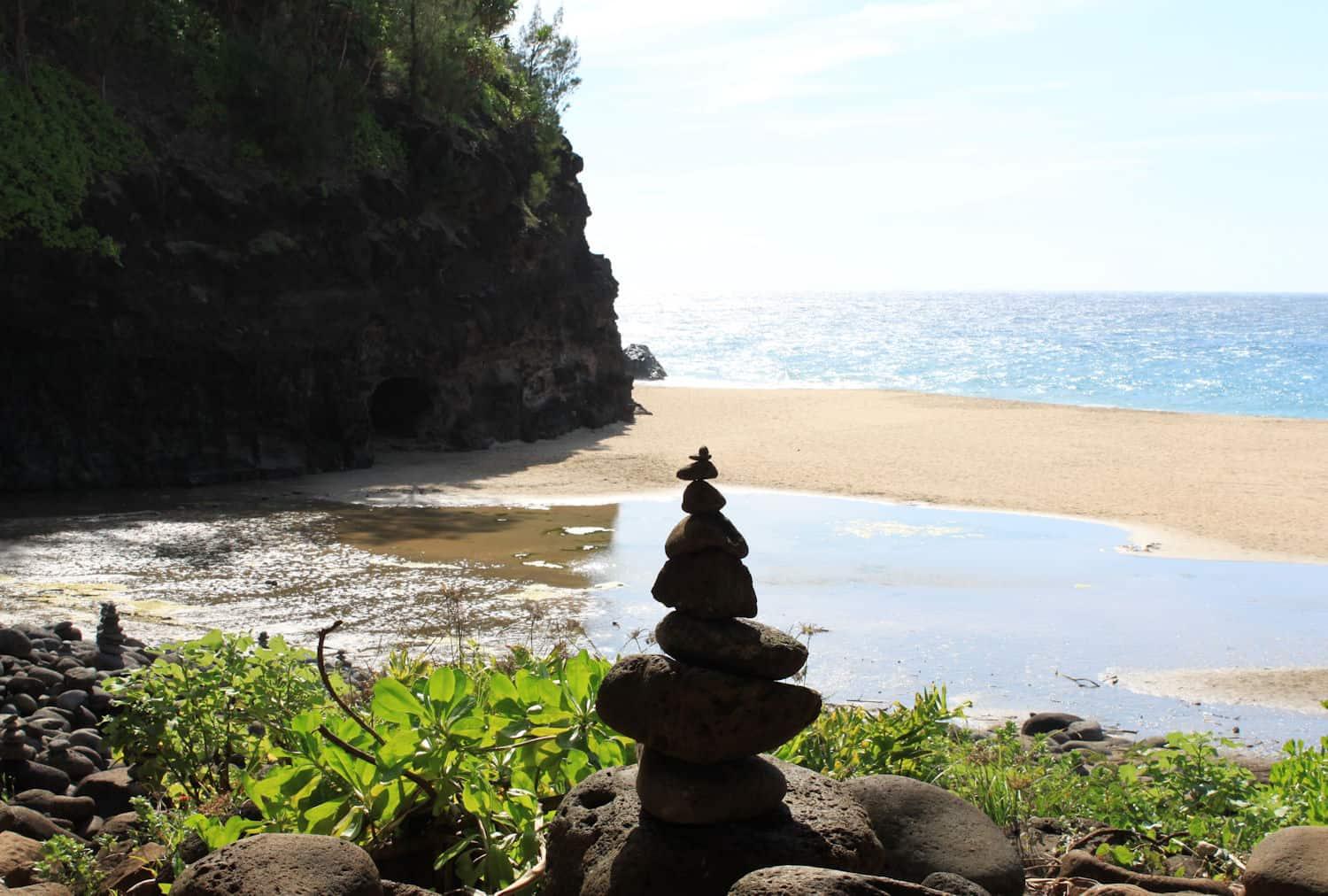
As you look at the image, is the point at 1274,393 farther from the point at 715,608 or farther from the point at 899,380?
A: the point at 715,608

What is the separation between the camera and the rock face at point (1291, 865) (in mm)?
3475

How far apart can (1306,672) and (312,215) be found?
16.1m

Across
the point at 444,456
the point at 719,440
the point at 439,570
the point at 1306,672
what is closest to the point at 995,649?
the point at 1306,672

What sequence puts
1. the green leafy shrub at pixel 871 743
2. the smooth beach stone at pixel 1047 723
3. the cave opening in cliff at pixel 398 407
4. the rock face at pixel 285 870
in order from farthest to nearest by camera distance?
the cave opening in cliff at pixel 398 407 < the smooth beach stone at pixel 1047 723 < the green leafy shrub at pixel 871 743 < the rock face at pixel 285 870

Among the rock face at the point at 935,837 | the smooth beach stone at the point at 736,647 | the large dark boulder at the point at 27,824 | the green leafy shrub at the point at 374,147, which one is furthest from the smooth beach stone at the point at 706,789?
the green leafy shrub at the point at 374,147

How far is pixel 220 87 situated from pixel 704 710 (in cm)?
1866

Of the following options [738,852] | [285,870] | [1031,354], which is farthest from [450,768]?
[1031,354]

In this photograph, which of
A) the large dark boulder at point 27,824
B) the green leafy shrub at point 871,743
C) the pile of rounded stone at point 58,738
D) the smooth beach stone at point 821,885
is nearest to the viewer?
the smooth beach stone at point 821,885

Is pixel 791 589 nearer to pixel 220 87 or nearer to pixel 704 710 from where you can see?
pixel 704 710

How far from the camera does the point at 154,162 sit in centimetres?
1783

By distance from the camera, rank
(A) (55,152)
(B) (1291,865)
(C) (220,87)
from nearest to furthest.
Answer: (B) (1291,865) < (A) (55,152) < (C) (220,87)

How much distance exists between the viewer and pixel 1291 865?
3543 millimetres

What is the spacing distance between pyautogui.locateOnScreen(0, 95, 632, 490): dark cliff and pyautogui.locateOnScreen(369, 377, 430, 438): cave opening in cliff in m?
0.05

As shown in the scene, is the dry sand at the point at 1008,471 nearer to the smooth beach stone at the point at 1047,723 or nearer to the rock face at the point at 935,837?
the smooth beach stone at the point at 1047,723
